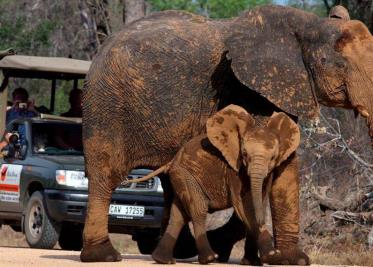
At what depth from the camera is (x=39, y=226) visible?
18.7 meters

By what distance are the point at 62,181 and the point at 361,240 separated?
3.86 m

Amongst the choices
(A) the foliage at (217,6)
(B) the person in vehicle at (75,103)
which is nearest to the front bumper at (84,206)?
(B) the person in vehicle at (75,103)

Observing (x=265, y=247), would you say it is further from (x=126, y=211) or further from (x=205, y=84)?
(x=126, y=211)

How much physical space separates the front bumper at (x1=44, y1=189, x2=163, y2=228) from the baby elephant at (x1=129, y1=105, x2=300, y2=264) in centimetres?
512

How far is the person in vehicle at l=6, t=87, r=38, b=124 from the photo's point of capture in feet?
69.1

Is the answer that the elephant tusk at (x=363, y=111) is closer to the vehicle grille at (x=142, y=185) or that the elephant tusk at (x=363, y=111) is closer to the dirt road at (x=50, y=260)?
the dirt road at (x=50, y=260)

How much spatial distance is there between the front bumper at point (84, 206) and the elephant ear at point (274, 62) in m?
5.54

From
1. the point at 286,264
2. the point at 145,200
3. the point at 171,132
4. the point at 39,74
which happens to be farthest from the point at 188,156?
the point at 39,74

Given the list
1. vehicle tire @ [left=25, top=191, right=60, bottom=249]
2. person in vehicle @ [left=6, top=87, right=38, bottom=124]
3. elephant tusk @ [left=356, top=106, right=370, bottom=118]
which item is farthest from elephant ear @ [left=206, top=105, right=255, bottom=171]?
person in vehicle @ [left=6, top=87, right=38, bottom=124]

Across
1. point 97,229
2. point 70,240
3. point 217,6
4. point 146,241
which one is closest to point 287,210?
point 97,229

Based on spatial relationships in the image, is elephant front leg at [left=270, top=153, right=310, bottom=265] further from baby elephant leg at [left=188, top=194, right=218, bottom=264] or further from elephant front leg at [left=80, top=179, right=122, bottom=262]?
elephant front leg at [left=80, top=179, right=122, bottom=262]

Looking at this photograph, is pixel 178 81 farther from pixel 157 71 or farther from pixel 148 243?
pixel 148 243

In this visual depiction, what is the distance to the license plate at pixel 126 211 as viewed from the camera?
18312 millimetres

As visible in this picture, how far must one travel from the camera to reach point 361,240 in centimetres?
1841
